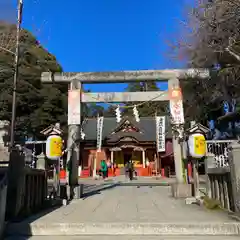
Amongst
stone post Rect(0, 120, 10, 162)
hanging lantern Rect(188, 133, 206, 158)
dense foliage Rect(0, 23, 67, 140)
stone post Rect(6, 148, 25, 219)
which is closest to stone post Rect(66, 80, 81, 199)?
stone post Rect(0, 120, 10, 162)

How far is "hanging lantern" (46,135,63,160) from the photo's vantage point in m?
7.74

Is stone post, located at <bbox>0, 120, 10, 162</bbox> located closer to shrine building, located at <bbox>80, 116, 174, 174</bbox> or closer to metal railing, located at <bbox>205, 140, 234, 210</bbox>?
metal railing, located at <bbox>205, 140, 234, 210</bbox>

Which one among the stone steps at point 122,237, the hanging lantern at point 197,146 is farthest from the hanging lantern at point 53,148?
the hanging lantern at point 197,146

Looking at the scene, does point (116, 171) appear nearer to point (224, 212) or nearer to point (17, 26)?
point (17, 26)

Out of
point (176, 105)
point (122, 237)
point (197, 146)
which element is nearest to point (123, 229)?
point (122, 237)

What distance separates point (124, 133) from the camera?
30281mm

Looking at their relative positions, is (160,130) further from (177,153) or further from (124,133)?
(177,153)

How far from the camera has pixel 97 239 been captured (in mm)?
4461

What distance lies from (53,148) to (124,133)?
22663 millimetres

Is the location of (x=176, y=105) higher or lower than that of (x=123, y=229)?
higher

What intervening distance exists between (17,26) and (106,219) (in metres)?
8.18

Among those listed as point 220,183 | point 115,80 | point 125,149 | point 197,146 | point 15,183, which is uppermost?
point 115,80

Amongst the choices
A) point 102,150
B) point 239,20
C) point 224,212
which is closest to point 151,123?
point 102,150

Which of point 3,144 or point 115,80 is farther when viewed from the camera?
point 115,80
